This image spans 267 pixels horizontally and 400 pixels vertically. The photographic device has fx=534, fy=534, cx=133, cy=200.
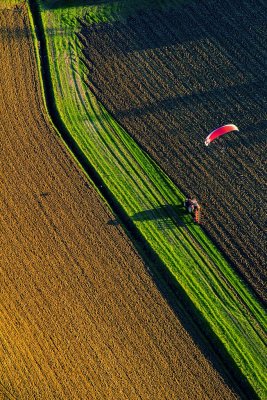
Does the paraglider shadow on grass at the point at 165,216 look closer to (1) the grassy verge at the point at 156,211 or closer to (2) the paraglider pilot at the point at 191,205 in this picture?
(1) the grassy verge at the point at 156,211

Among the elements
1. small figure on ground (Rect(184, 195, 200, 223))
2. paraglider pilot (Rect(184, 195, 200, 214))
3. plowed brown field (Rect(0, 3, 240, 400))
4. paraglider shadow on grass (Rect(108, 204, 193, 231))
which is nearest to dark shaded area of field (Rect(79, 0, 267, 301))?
small figure on ground (Rect(184, 195, 200, 223))

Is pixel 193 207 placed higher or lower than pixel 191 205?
lower

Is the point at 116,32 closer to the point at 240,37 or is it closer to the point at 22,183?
the point at 240,37

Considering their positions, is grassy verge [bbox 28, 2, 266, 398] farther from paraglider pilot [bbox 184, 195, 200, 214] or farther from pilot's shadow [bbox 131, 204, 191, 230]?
paraglider pilot [bbox 184, 195, 200, 214]

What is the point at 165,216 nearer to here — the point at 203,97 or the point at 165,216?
the point at 165,216

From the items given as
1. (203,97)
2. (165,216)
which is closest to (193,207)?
(165,216)

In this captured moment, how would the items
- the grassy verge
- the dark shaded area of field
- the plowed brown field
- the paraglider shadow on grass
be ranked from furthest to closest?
the dark shaded area of field → the paraglider shadow on grass → the grassy verge → the plowed brown field
